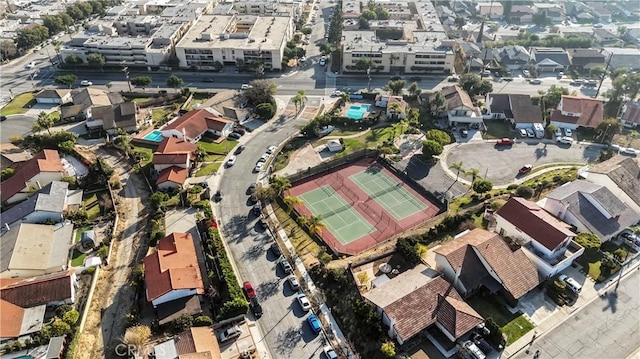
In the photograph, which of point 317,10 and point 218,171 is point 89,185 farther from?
point 317,10

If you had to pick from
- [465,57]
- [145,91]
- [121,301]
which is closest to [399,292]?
[121,301]

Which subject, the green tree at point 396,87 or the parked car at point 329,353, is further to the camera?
the green tree at point 396,87

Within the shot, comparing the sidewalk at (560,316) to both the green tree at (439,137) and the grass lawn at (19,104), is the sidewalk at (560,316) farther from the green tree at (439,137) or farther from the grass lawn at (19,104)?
the grass lawn at (19,104)

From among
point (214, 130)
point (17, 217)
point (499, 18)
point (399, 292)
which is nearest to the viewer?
point (399, 292)

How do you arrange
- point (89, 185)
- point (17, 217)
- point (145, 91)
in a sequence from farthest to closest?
1. point (145, 91)
2. point (89, 185)
3. point (17, 217)

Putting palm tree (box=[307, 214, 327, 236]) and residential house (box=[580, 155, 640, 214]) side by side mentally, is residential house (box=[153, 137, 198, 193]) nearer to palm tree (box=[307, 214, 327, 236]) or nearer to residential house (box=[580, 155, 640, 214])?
palm tree (box=[307, 214, 327, 236])

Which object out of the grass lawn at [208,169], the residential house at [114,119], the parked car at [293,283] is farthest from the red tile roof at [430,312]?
the residential house at [114,119]
